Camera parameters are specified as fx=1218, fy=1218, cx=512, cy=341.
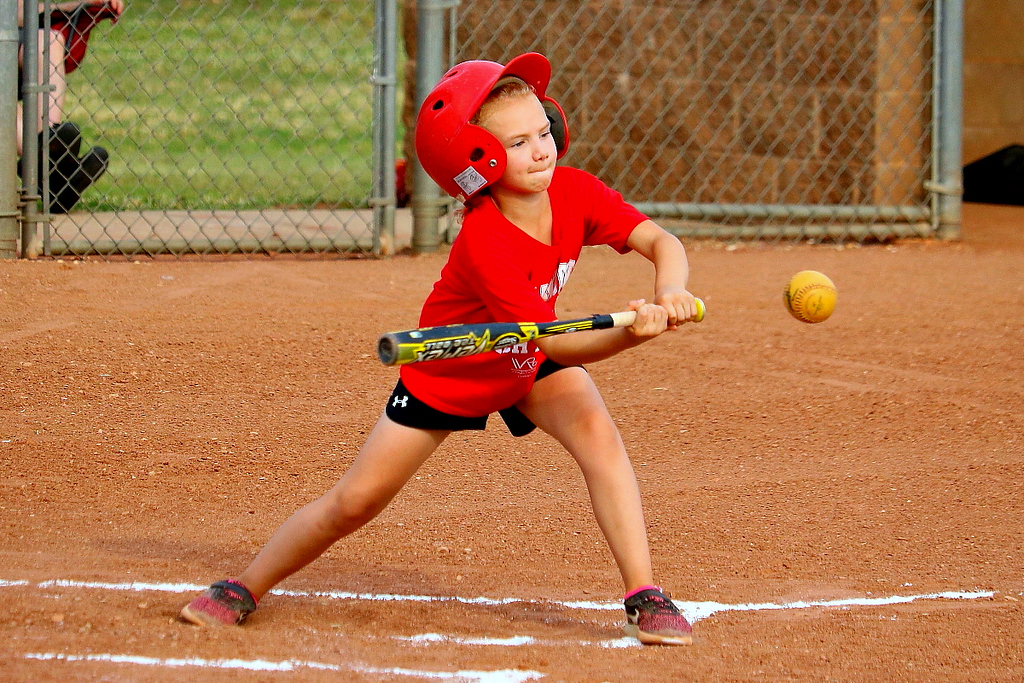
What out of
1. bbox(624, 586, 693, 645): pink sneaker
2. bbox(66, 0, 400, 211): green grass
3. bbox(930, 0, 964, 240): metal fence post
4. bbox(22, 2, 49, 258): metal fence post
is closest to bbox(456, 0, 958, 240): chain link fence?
bbox(930, 0, 964, 240): metal fence post

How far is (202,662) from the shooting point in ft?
8.54

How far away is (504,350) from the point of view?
8.79ft

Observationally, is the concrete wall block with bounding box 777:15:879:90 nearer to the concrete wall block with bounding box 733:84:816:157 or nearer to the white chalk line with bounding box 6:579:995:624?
the concrete wall block with bounding box 733:84:816:157

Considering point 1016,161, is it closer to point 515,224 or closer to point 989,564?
point 989,564

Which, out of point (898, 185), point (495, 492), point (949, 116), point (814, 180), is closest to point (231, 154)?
point (814, 180)

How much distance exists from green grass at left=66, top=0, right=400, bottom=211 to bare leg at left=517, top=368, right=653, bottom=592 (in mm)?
5551

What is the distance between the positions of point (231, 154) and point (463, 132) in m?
11.0

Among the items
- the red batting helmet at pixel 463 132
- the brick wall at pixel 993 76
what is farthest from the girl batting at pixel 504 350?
the brick wall at pixel 993 76

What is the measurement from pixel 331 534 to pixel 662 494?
4.56 feet

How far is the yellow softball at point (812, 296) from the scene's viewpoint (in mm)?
3078

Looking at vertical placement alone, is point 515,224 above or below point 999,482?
above

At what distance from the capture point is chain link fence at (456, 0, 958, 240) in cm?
827

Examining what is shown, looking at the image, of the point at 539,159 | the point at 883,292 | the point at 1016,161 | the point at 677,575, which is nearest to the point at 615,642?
the point at 677,575

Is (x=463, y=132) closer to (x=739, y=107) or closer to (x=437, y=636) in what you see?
(x=437, y=636)
